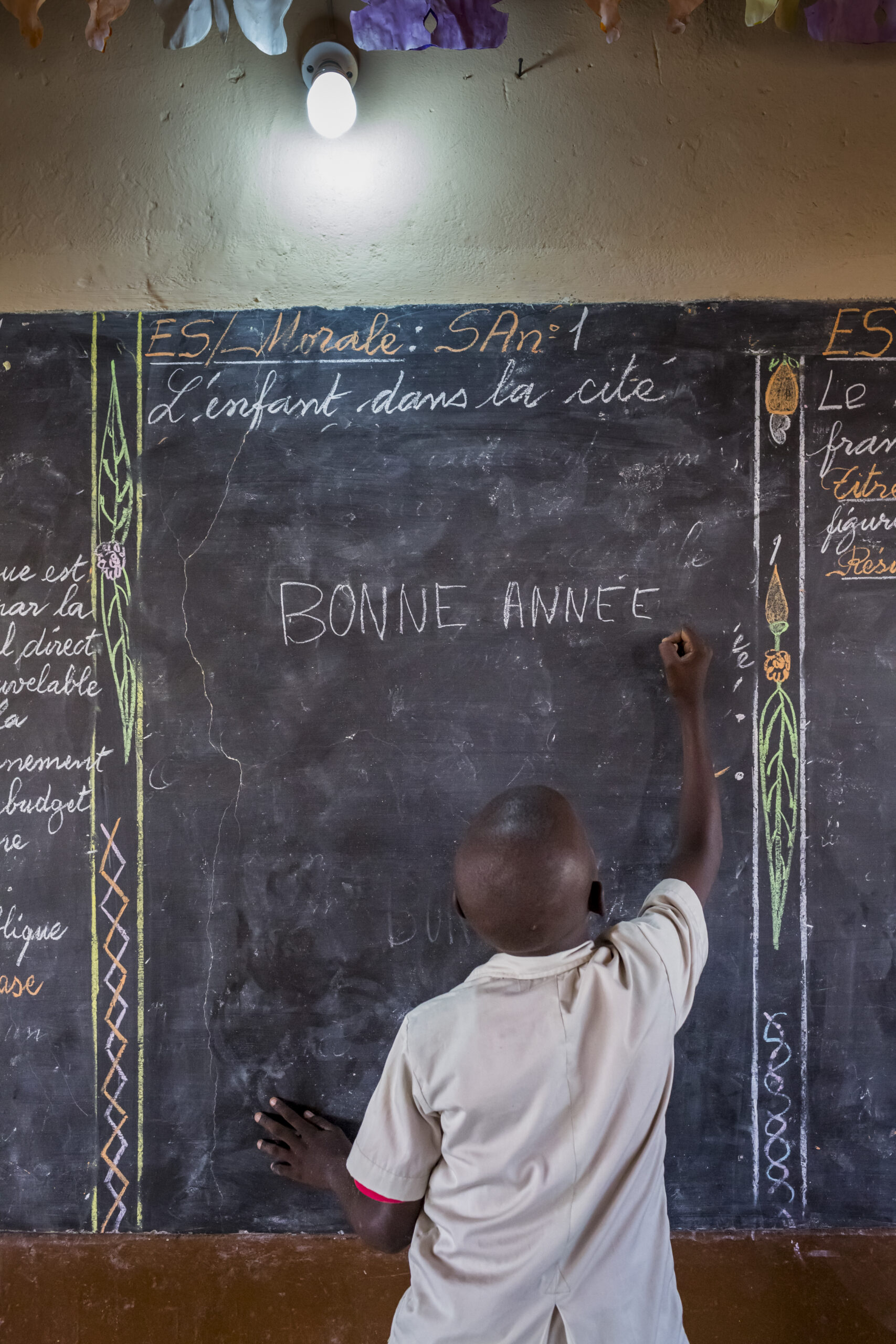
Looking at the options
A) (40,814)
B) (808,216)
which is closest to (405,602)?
(40,814)

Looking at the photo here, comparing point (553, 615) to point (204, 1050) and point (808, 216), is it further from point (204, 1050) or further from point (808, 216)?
point (204, 1050)

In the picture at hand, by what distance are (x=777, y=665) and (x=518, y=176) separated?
1365 millimetres

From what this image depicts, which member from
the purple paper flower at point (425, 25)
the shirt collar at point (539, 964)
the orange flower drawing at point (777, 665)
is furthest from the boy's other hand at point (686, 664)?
→ the purple paper flower at point (425, 25)

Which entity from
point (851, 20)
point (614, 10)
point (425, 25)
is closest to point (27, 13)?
point (425, 25)

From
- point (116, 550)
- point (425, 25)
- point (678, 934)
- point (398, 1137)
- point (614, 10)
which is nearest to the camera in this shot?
point (398, 1137)

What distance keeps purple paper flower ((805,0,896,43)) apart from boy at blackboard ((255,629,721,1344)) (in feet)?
6.54

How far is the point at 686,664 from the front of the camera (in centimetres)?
195

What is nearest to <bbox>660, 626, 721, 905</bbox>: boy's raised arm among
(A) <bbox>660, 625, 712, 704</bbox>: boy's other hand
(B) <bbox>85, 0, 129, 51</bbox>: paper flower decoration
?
(A) <bbox>660, 625, 712, 704</bbox>: boy's other hand

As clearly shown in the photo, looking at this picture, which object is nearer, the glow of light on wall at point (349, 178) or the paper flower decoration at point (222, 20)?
the paper flower decoration at point (222, 20)

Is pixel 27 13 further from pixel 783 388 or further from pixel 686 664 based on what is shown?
pixel 686 664

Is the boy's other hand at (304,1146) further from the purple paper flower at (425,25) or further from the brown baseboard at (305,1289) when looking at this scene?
the purple paper flower at (425,25)

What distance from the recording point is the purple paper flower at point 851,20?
194 centimetres

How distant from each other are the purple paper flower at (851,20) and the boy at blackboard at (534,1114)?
1994 millimetres

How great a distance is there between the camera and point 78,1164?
78.0 inches
